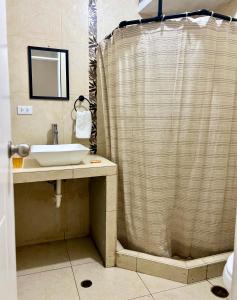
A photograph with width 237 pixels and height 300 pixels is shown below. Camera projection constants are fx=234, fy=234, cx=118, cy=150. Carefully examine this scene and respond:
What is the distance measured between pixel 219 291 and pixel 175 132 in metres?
1.16

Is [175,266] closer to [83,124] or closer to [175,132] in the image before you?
[175,132]

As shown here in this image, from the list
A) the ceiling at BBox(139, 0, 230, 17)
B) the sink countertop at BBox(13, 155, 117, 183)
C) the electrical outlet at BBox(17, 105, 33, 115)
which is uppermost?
the ceiling at BBox(139, 0, 230, 17)

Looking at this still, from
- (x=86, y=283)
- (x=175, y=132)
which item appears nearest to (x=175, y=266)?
(x=86, y=283)

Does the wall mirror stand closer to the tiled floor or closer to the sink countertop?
the sink countertop

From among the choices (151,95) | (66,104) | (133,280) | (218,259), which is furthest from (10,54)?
(218,259)

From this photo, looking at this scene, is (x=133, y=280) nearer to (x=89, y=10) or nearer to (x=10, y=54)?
(x=10, y=54)

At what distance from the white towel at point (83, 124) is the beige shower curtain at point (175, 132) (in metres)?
0.29

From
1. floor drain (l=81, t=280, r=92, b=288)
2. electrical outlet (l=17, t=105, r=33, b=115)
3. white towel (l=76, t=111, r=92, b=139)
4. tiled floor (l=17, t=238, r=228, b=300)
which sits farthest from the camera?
white towel (l=76, t=111, r=92, b=139)

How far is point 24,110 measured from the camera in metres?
2.04

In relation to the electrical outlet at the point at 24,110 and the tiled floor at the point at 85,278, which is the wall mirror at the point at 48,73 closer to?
the electrical outlet at the point at 24,110

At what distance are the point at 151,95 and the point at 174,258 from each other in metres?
1.29

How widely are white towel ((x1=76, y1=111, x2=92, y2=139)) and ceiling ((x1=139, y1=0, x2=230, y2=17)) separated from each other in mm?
1118

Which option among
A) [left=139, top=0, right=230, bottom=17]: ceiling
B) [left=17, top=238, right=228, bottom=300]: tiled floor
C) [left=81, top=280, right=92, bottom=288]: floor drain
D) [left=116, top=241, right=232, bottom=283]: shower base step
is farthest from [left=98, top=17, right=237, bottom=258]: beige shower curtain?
[left=139, top=0, right=230, bottom=17]: ceiling

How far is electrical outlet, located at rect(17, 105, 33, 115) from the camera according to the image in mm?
2027
